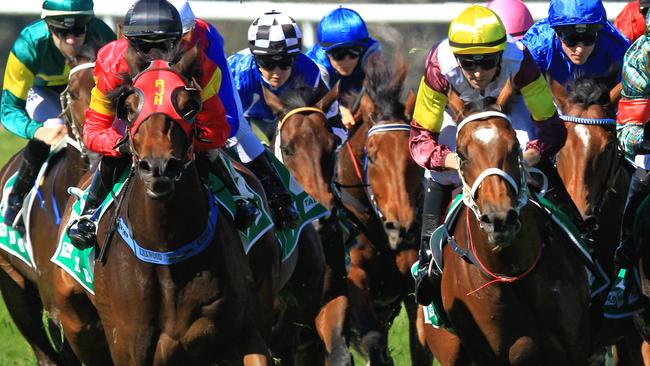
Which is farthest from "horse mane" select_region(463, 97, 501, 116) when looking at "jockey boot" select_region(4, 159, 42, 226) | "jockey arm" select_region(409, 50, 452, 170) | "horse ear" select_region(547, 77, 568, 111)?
"jockey boot" select_region(4, 159, 42, 226)

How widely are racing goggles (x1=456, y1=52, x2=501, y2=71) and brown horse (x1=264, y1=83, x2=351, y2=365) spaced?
2.22m

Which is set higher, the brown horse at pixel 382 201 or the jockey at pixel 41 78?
the jockey at pixel 41 78

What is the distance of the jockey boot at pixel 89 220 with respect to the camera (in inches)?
Answer: 277

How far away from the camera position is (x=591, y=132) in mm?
8078

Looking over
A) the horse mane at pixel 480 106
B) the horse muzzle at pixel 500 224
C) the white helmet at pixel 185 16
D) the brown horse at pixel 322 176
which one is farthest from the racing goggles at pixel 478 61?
the brown horse at pixel 322 176

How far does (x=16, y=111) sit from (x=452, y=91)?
335cm

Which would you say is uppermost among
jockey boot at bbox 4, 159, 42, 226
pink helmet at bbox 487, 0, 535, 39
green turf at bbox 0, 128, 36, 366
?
pink helmet at bbox 487, 0, 535, 39

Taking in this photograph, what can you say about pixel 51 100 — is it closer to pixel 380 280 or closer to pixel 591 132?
pixel 380 280

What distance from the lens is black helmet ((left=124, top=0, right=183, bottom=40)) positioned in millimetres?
6699

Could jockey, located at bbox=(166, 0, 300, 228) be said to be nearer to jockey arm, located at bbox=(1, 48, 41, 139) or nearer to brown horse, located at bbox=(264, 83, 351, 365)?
brown horse, located at bbox=(264, 83, 351, 365)

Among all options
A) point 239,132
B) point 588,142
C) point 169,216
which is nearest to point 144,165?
point 169,216

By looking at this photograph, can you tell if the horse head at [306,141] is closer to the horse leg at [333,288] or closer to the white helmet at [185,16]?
the horse leg at [333,288]

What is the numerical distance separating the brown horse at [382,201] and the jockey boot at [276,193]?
51.3 inches

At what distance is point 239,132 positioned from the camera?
844 cm
